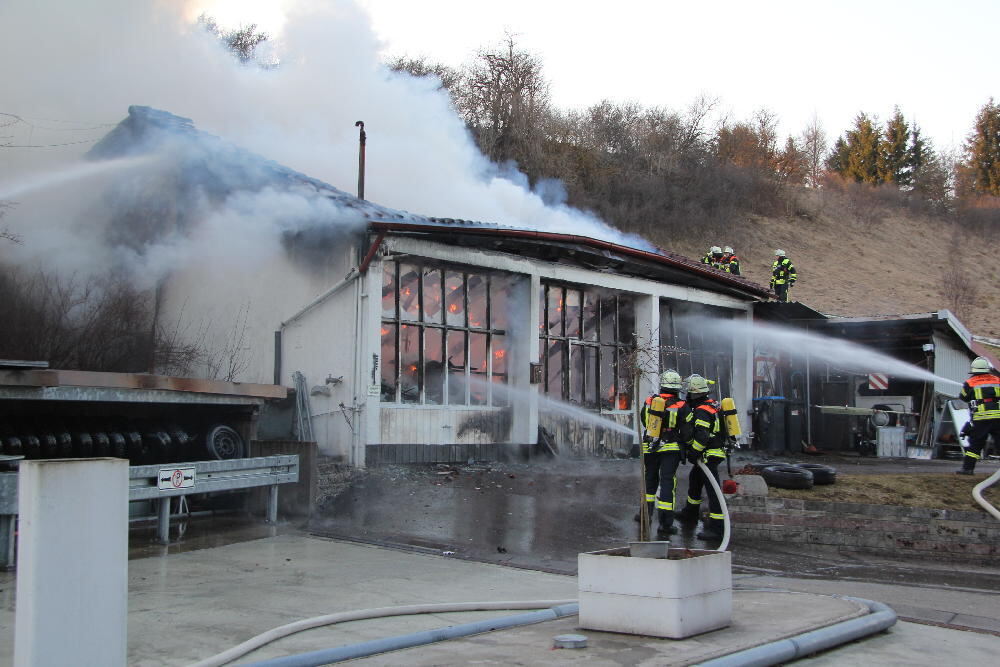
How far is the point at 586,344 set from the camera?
18438 millimetres

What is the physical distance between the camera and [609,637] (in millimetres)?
5574

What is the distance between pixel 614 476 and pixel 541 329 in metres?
3.75

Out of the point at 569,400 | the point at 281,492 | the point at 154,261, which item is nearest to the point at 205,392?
the point at 281,492

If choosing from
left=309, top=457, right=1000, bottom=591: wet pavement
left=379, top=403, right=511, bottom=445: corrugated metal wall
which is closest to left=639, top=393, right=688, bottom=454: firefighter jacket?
left=309, top=457, right=1000, bottom=591: wet pavement

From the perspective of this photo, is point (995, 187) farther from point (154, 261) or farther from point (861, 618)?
point (861, 618)

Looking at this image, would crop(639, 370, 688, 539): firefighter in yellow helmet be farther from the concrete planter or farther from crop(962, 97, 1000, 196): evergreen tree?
crop(962, 97, 1000, 196): evergreen tree

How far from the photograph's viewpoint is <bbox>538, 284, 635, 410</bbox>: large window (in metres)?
17.7

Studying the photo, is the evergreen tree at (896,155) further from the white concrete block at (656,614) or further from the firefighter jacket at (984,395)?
the white concrete block at (656,614)

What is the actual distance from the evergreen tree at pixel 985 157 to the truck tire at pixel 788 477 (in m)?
54.9

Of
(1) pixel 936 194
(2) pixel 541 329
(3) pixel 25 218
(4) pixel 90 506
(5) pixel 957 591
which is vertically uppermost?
(1) pixel 936 194

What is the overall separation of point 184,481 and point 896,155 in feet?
194

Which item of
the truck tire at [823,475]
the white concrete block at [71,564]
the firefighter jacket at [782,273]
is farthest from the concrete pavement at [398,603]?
the firefighter jacket at [782,273]

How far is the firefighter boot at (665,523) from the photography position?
10117mm

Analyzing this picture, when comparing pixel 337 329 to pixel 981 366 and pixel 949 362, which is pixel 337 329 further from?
pixel 949 362
